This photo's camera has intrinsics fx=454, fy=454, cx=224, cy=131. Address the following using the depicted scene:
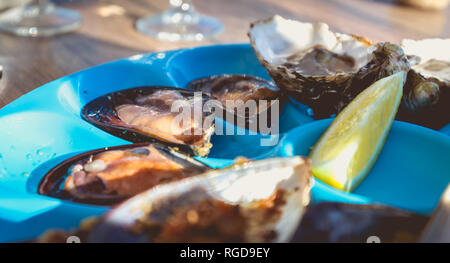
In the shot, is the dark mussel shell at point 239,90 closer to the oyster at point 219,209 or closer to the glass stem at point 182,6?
the oyster at point 219,209

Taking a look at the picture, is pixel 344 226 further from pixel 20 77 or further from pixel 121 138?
pixel 20 77

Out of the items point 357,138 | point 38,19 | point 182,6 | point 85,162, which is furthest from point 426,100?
point 38,19

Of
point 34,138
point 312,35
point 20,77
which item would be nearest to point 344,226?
point 34,138

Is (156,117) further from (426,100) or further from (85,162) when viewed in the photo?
(426,100)

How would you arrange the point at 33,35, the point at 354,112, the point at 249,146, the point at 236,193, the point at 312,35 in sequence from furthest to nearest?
the point at 33,35 → the point at 312,35 → the point at 249,146 → the point at 354,112 → the point at 236,193

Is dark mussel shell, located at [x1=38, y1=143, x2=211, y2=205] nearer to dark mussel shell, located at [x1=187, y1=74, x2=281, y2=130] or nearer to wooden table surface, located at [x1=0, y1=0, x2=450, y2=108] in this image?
dark mussel shell, located at [x1=187, y1=74, x2=281, y2=130]

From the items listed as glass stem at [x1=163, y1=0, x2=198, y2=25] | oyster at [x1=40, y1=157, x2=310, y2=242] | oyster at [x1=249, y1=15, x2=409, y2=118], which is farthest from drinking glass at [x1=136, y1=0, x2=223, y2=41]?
oyster at [x1=40, y1=157, x2=310, y2=242]
